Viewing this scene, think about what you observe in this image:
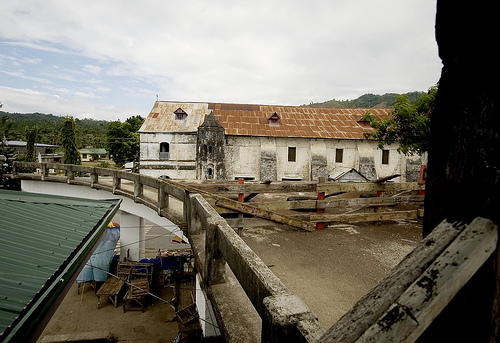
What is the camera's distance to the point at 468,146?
2.89 feet

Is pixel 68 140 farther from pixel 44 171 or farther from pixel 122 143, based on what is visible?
pixel 44 171

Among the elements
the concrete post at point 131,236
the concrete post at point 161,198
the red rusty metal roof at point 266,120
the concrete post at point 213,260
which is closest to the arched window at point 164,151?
the red rusty metal roof at point 266,120

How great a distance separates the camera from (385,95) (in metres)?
116

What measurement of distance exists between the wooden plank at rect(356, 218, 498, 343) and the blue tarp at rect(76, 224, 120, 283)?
12.3m

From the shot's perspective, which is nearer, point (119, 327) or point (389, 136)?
point (119, 327)

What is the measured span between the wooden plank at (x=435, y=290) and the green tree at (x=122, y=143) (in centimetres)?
4467

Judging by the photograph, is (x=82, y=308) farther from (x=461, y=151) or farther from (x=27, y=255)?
(x=461, y=151)

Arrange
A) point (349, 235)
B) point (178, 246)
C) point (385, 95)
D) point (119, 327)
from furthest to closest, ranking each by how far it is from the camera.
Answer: point (385, 95) < point (178, 246) < point (119, 327) < point (349, 235)

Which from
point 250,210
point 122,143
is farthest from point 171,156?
point 122,143

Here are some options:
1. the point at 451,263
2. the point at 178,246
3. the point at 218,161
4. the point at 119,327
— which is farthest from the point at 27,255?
the point at 218,161

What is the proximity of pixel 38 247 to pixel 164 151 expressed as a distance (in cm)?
2058

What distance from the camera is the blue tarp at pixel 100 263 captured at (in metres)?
11.5

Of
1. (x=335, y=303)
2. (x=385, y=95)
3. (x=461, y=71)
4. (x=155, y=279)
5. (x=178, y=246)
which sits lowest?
(x=178, y=246)

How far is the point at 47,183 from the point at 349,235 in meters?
14.0
